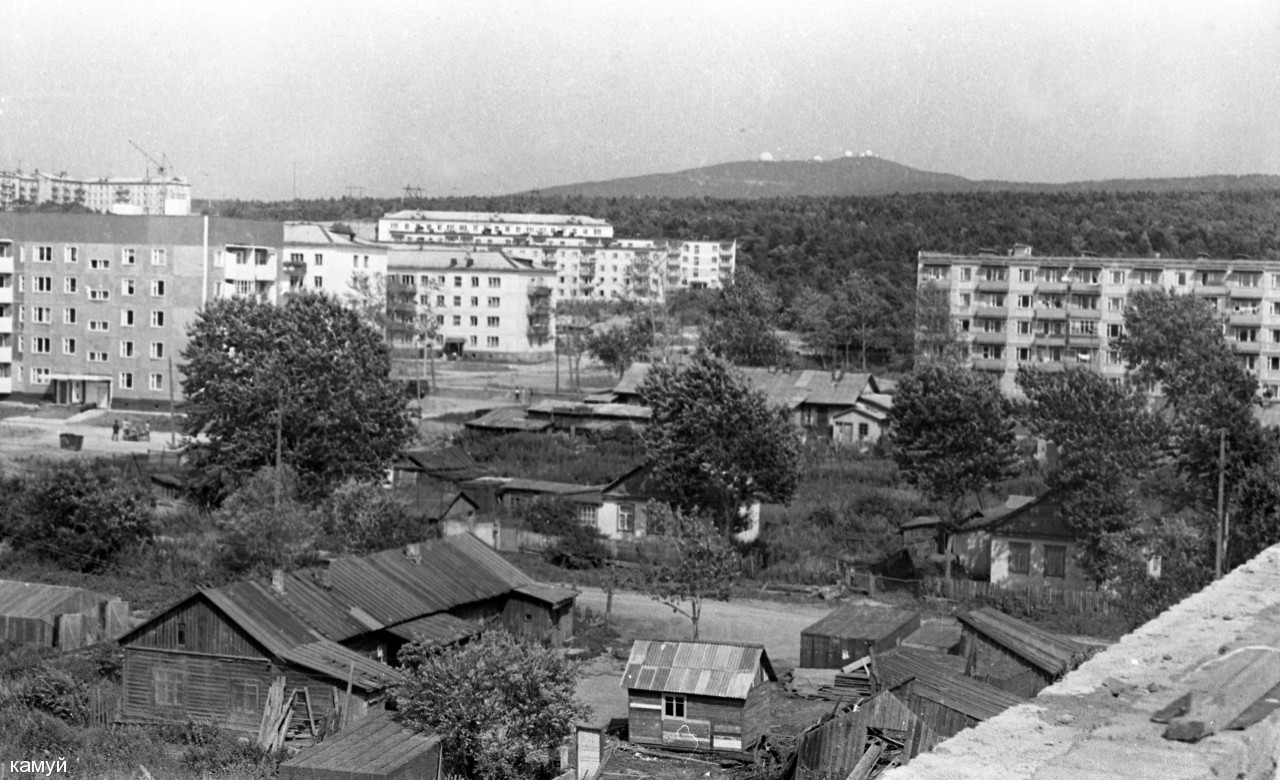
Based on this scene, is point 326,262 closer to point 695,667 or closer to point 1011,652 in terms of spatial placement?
point 1011,652

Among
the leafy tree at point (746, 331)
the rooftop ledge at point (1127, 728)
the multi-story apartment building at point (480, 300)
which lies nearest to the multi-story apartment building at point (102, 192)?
the multi-story apartment building at point (480, 300)

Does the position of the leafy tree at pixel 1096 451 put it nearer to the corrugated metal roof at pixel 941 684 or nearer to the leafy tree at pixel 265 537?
the corrugated metal roof at pixel 941 684

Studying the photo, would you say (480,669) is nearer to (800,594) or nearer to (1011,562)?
(800,594)

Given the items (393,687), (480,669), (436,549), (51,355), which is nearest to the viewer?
(480,669)

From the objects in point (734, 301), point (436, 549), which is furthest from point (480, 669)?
point (734, 301)

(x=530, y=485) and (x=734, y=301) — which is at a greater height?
(x=734, y=301)
